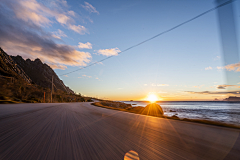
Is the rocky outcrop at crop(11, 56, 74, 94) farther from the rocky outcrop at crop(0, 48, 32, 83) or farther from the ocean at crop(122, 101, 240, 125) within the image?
the ocean at crop(122, 101, 240, 125)

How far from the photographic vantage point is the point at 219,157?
1.83 metres

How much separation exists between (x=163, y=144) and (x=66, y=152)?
181 cm

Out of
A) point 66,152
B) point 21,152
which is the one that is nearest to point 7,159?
point 21,152

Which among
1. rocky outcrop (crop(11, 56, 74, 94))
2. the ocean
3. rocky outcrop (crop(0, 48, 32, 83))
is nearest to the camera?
the ocean

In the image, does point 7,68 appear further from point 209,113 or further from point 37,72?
point 37,72

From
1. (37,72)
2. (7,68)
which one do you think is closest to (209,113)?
(7,68)

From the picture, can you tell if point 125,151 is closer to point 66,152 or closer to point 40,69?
point 66,152

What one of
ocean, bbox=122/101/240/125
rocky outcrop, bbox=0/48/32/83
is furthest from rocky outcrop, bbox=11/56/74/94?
ocean, bbox=122/101/240/125

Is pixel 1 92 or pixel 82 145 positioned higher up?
pixel 1 92

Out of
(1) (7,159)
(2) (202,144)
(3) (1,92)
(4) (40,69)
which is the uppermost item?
(4) (40,69)

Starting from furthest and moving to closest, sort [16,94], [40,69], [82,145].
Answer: [40,69] → [16,94] → [82,145]

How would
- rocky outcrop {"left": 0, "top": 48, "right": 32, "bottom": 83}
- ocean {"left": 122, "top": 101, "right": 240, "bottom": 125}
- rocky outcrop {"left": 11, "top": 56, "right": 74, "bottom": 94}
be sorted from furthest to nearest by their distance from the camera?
rocky outcrop {"left": 11, "top": 56, "right": 74, "bottom": 94} → rocky outcrop {"left": 0, "top": 48, "right": 32, "bottom": 83} → ocean {"left": 122, "top": 101, "right": 240, "bottom": 125}

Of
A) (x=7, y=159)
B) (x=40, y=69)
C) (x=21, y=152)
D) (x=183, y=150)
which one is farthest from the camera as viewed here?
(x=40, y=69)

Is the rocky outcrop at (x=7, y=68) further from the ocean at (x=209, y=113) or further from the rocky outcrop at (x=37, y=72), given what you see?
the ocean at (x=209, y=113)
